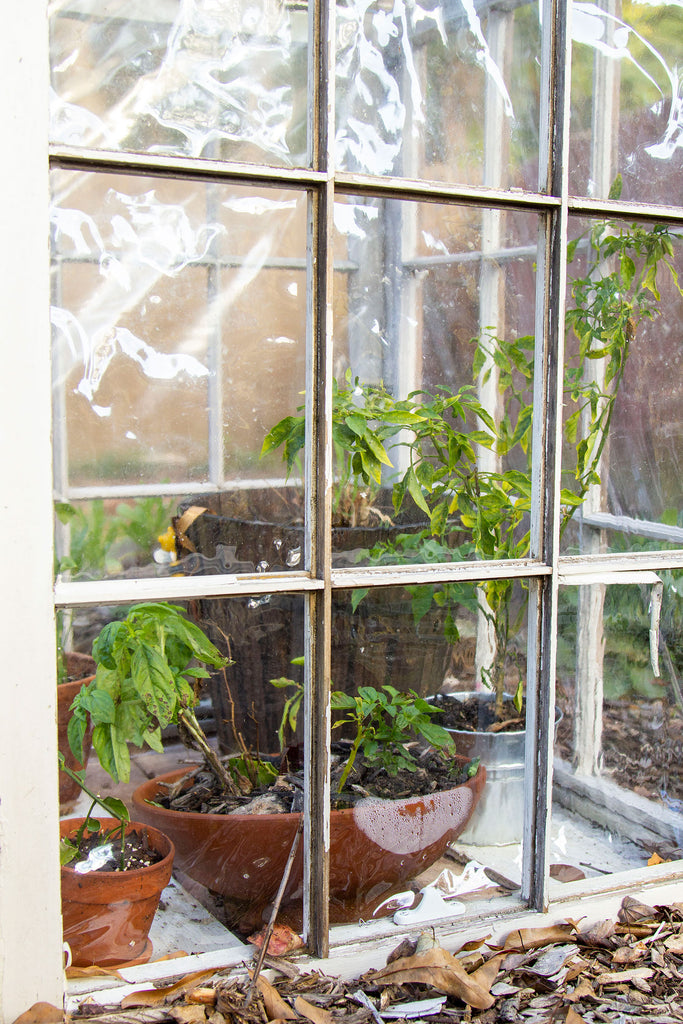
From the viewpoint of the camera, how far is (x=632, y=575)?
1.84 meters

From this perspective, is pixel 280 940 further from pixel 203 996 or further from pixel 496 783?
pixel 496 783

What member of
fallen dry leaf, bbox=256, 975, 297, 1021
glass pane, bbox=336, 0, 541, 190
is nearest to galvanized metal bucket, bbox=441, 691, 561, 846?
fallen dry leaf, bbox=256, 975, 297, 1021

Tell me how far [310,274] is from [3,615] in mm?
678

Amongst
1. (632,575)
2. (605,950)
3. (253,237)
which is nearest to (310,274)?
(253,237)

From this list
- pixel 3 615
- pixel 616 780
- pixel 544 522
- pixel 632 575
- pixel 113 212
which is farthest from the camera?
pixel 616 780

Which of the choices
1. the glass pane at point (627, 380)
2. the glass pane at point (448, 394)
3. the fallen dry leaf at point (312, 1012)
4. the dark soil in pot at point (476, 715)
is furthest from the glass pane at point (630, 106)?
the fallen dry leaf at point (312, 1012)

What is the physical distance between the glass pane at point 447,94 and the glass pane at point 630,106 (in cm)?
13

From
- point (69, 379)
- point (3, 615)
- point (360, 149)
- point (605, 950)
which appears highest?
point (360, 149)

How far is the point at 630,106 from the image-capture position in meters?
1.84

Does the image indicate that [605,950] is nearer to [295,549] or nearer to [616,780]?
[616,780]

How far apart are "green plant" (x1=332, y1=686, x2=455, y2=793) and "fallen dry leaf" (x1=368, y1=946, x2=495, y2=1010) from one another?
0.98ft

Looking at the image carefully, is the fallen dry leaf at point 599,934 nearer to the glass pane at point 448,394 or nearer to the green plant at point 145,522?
the glass pane at point 448,394

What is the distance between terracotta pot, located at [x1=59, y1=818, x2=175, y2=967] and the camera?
1.43 metres

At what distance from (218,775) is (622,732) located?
916 millimetres
